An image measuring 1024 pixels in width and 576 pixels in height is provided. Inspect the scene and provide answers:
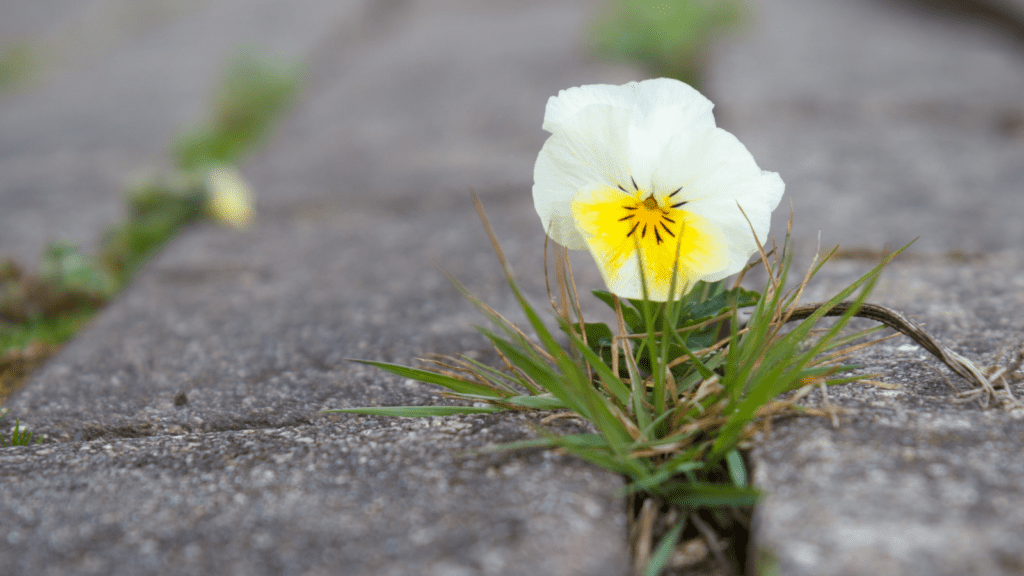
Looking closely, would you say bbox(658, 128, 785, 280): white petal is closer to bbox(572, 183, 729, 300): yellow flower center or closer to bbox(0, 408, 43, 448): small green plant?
bbox(572, 183, 729, 300): yellow flower center

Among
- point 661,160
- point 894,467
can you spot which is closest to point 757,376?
point 894,467

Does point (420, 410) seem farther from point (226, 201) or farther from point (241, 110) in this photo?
point (241, 110)

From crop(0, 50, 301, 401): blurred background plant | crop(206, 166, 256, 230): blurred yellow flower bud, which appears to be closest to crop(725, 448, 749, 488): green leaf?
crop(0, 50, 301, 401): blurred background plant

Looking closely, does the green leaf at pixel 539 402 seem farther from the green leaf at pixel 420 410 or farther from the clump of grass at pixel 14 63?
the clump of grass at pixel 14 63

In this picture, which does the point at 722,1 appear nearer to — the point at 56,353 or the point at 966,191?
the point at 966,191

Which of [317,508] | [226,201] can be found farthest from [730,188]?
[226,201]

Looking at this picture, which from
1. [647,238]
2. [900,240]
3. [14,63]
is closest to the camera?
[647,238]

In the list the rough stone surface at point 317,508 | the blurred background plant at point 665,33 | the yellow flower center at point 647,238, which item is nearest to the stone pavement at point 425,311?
the rough stone surface at point 317,508
